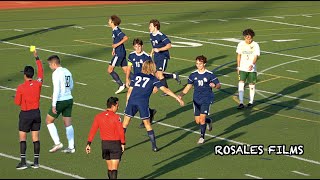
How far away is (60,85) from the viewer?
2119 centimetres

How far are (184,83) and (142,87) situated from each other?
8.05 m

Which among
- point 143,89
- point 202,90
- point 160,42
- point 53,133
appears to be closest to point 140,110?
point 143,89

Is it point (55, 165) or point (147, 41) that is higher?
point (147, 41)

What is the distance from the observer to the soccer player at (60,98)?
21094 mm

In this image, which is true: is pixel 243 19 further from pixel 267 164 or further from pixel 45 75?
pixel 267 164

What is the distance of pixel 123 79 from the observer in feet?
98.0

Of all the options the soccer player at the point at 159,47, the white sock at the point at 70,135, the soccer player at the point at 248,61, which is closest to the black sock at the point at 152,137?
the white sock at the point at 70,135

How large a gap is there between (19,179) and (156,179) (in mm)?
2838

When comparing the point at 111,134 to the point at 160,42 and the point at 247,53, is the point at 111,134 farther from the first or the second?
the point at 160,42

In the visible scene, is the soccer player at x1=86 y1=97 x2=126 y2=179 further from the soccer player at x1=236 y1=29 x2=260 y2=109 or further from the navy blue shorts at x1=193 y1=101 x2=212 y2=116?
the soccer player at x1=236 y1=29 x2=260 y2=109

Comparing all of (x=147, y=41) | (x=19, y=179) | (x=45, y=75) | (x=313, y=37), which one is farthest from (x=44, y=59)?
(x=19, y=179)

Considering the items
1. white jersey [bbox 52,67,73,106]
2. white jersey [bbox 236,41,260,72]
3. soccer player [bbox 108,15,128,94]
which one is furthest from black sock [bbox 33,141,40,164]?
white jersey [bbox 236,41,260,72]

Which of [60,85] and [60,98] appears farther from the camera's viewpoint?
[60,98]

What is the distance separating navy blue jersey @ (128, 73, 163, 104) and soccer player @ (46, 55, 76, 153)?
58.2 inches
